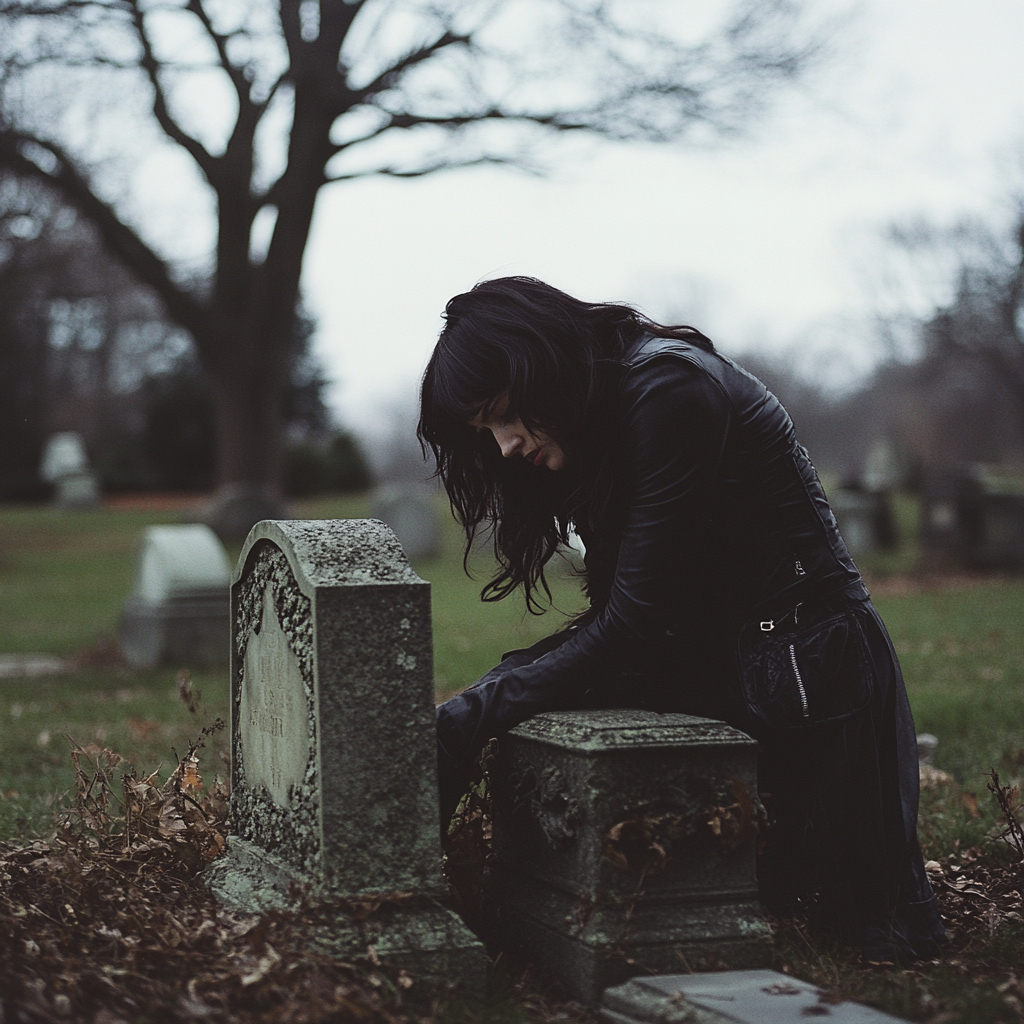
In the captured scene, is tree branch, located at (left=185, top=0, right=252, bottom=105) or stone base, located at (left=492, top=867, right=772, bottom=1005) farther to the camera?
tree branch, located at (left=185, top=0, right=252, bottom=105)

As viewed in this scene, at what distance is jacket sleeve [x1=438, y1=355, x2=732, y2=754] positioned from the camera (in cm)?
292

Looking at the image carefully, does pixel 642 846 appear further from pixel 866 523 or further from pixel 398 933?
pixel 866 523

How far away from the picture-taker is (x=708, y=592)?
3176 mm

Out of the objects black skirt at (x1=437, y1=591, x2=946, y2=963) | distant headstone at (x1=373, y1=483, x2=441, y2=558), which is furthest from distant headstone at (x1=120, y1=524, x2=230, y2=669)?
distant headstone at (x1=373, y1=483, x2=441, y2=558)

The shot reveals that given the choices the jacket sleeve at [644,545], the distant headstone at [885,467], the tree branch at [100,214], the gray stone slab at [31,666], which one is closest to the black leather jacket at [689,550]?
the jacket sleeve at [644,545]

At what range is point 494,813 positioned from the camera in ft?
10.6

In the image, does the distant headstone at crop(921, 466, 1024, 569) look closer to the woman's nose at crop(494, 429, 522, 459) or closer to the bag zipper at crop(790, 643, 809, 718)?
the bag zipper at crop(790, 643, 809, 718)

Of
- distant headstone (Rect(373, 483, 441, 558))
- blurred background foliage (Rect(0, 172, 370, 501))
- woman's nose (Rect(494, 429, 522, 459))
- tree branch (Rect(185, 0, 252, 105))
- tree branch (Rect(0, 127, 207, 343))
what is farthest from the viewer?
blurred background foliage (Rect(0, 172, 370, 501))

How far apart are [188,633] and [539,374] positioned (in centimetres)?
732

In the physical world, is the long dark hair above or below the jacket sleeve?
above

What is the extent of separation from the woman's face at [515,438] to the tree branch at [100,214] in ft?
49.3

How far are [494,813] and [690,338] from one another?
1362mm

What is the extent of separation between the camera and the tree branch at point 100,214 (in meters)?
16.7

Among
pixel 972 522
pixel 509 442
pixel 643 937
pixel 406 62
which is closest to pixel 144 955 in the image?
pixel 643 937
